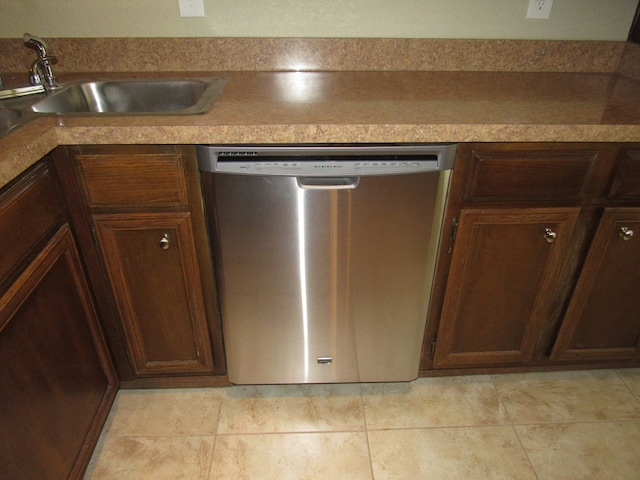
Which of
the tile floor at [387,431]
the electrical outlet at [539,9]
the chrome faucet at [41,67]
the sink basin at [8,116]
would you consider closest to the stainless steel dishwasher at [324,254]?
the tile floor at [387,431]

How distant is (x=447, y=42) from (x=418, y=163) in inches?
29.5

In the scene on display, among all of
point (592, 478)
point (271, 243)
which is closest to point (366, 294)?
point (271, 243)

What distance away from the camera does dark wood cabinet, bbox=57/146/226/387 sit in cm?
104

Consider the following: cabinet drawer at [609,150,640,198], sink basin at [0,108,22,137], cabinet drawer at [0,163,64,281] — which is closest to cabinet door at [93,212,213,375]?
cabinet drawer at [0,163,64,281]

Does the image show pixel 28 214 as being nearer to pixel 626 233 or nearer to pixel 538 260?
pixel 538 260

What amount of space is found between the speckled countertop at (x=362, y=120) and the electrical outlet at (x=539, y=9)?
0.37m

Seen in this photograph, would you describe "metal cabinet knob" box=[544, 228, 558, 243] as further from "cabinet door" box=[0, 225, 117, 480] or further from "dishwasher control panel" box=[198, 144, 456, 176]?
"cabinet door" box=[0, 225, 117, 480]

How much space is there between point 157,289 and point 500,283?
101cm

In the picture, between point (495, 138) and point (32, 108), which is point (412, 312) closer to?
point (495, 138)

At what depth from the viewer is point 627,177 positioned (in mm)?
1116

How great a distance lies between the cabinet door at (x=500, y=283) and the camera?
1163 mm

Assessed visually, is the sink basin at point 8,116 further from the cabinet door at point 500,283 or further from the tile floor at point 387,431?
the cabinet door at point 500,283

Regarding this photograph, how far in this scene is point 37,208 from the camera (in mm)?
945

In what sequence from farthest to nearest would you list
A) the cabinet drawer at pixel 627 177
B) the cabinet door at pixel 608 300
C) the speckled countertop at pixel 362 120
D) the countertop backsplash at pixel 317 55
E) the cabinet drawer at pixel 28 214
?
1. the countertop backsplash at pixel 317 55
2. the cabinet door at pixel 608 300
3. the cabinet drawer at pixel 627 177
4. the speckled countertop at pixel 362 120
5. the cabinet drawer at pixel 28 214
